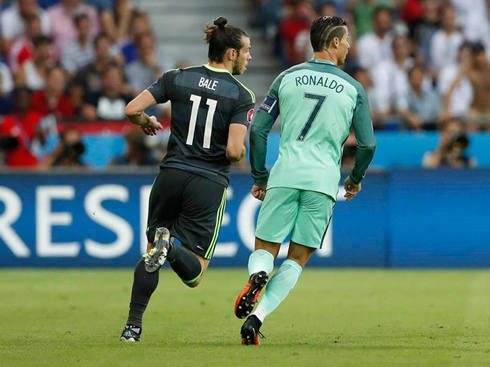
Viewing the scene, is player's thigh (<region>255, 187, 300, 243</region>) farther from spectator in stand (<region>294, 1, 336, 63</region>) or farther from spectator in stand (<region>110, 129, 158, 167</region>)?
spectator in stand (<region>294, 1, 336, 63</region>)

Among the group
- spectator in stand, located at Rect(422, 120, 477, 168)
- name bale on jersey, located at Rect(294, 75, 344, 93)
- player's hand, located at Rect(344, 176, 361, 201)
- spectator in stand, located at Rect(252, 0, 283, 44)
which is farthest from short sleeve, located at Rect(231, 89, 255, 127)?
spectator in stand, located at Rect(252, 0, 283, 44)

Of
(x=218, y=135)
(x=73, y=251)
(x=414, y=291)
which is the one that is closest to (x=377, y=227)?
(x=414, y=291)

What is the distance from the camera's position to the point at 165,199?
26.7 feet

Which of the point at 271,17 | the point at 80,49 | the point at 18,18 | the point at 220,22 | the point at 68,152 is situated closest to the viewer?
the point at 220,22

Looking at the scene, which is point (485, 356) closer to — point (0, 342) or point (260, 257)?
point (260, 257)

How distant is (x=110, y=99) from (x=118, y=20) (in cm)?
246

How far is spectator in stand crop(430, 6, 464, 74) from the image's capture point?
756 inches

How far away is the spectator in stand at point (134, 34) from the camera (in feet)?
61.1

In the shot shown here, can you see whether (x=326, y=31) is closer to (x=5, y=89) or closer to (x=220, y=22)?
(x=220, y=22)

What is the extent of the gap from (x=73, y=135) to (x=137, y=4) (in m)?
5.93

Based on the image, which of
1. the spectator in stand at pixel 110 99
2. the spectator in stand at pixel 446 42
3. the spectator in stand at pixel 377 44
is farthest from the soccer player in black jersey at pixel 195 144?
the spectator in stand at pixel 446 42

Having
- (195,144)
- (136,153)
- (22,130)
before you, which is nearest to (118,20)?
(22,130)

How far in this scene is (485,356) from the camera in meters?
7.24

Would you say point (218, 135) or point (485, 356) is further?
point (218, 135)
